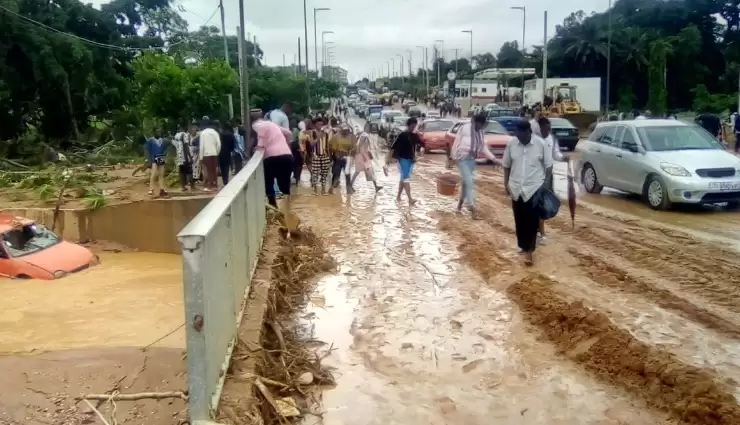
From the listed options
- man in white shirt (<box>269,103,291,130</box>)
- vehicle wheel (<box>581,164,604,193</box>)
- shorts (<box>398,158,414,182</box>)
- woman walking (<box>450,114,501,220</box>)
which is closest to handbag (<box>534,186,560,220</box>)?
woman walking (<box>450,114,501,220</box>)

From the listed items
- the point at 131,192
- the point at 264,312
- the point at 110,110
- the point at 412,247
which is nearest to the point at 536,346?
the point at 264,312

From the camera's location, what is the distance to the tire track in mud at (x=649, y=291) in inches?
267

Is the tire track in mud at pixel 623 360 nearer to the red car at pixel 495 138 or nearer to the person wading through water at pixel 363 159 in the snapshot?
the person wading through water at pixel 363 159

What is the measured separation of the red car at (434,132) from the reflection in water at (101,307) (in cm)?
1397

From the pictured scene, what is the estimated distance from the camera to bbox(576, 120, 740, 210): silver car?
1335cm

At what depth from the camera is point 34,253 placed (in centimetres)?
1642

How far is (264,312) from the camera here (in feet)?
21.7

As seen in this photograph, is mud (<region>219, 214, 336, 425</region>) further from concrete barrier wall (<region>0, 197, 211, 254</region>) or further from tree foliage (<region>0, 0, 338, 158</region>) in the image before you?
tree foliage (<region>0, 0, 338, 158</region>)

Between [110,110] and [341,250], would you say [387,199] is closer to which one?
[341,250]

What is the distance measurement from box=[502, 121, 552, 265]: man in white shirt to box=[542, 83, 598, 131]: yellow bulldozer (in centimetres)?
3362

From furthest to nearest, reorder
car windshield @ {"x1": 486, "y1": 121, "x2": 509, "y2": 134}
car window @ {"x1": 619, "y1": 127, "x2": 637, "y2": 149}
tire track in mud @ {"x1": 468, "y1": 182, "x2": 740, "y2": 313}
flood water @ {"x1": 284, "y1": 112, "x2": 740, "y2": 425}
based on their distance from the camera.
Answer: car windshield @ {"x1": 486, "y1": 121, "x2": 509, "y2": 134} → car window @ {"x1": 619, "y1": 127, "x2": 637, "y2": 149} → tire track in mud @ {"x1": 468, "y1": 182, "x2": 740, "y2": 313} → flood water @ {"x1": 284, "y1": 112, "x2": 740, "y2": 425}

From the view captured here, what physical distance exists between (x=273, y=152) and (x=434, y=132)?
19.5m

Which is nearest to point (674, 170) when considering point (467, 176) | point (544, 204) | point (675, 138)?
point (675, 138)

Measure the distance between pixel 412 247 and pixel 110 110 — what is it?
31517 mm
